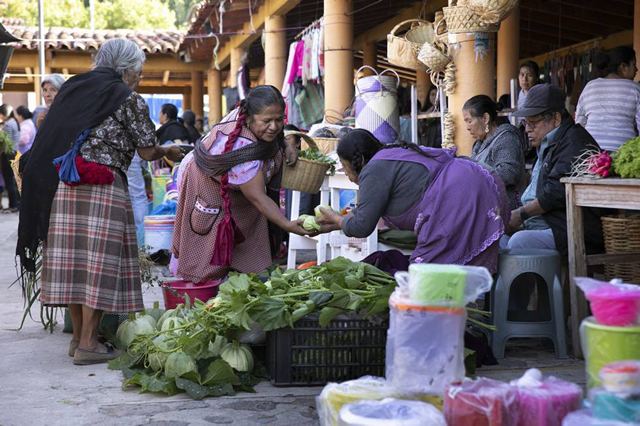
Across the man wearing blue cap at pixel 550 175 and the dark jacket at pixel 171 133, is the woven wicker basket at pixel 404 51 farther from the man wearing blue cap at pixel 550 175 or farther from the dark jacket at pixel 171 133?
the dark jacket at pixel 171 133

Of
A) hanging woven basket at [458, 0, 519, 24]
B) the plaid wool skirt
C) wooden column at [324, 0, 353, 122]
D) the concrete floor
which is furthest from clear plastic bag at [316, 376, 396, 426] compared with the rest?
wooden column at [324, 0, 353, 122]

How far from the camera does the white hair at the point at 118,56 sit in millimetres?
4641

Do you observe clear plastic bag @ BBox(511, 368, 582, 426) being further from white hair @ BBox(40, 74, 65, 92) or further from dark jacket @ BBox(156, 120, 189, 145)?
dark jacket @ BBox(156, 120, 189, 145)

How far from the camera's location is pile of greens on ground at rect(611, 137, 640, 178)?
4082mm

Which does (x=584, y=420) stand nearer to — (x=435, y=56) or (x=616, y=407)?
(x=616, y=407)

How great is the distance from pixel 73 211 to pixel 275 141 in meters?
1.21

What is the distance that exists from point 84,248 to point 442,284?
2.54m

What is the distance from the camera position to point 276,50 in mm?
12383

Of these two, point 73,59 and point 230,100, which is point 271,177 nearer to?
point 230,100

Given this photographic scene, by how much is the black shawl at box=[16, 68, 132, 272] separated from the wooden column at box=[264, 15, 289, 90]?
25.3 ft

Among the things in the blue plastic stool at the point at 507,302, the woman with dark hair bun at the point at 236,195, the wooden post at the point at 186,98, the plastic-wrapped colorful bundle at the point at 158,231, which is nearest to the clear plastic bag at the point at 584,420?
the blue plastic stool at the point at 507,302

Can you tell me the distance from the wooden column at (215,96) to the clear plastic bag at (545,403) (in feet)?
55.6

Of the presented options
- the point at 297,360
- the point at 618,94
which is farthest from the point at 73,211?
the point at 618,94

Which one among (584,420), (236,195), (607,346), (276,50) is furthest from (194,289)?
(276,50)
